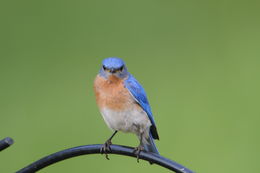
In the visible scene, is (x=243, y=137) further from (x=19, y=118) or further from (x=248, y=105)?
(x=19, y=118)

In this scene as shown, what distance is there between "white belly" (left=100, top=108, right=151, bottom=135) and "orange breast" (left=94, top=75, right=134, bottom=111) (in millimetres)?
25

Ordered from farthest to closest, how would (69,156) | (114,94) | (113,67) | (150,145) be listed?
(150,145), (114,94), (113,67), (69,156)

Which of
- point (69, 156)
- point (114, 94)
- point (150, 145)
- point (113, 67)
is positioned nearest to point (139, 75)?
point (150, 145)

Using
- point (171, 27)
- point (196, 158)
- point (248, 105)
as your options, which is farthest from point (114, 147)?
point (171, 27)

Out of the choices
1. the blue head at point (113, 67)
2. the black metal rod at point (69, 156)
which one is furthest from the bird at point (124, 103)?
the black metal rod at point (69, 156)

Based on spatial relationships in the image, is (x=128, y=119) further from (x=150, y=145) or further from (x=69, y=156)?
(x=69, y=156)

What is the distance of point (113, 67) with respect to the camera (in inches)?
122

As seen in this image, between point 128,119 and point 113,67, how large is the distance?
0.81 ft

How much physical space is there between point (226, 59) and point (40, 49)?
1.10 m

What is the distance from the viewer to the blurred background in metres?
4.04

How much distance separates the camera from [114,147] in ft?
8.96

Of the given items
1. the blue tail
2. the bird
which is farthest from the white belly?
the blue tail

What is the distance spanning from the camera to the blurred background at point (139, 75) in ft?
13.3

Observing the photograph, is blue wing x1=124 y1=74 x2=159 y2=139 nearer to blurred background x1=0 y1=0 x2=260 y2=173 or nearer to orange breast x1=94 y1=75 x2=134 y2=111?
orange breast x1=94 y1=75 x2=134 y2=111
